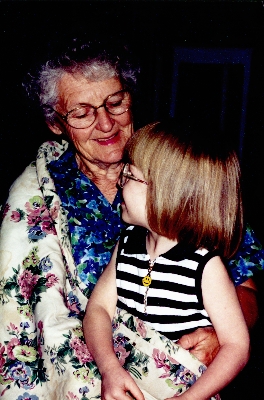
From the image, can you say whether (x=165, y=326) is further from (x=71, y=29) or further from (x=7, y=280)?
(x=71, y=29)

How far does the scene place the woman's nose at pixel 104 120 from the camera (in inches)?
64.0

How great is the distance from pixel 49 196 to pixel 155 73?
6.61 feet

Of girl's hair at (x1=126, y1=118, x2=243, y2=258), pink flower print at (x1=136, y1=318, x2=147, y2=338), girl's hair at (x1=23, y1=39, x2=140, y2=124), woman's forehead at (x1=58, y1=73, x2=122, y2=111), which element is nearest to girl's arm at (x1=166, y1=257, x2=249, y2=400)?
girl's hair at (x1=126, y1=118, x2=243, y2=258)

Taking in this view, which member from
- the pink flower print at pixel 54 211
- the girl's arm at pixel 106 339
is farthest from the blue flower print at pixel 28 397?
the pink flower print at pixel 54 211

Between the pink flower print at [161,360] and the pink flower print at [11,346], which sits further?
the pink flower print at [11,346]

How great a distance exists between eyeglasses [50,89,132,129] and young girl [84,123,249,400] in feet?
1.48

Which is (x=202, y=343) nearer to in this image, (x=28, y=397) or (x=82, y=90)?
(x=28, y=397)

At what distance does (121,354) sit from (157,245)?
38 centimetres

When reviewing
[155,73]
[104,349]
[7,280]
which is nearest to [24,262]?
[7,280]

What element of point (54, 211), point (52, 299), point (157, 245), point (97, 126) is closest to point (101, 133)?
point (97, 126)

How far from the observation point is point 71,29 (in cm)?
175

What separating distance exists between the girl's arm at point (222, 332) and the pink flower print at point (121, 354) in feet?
0.82

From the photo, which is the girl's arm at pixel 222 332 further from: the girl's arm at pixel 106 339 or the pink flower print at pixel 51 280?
the pink flower print at pixel 51 280

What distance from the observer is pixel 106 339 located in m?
1.24
